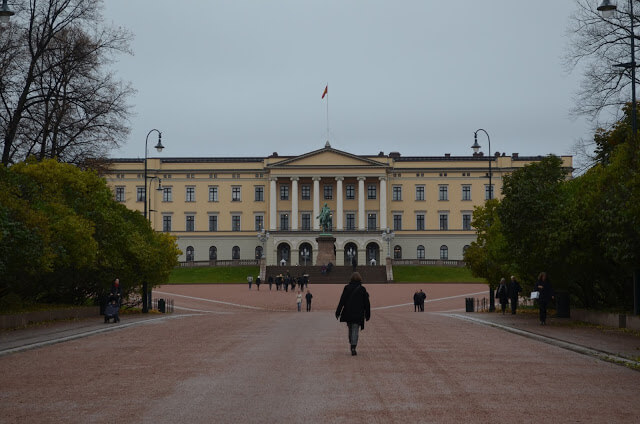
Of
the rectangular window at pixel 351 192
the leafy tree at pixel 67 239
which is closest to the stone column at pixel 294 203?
the rectangular window at pixel 351 192

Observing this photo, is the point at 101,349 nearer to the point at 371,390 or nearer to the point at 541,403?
the point at 371,390

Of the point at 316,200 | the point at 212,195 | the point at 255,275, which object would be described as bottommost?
the point at 255,275

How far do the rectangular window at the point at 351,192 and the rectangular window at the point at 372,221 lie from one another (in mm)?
3500

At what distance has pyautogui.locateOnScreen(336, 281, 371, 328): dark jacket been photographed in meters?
16.9

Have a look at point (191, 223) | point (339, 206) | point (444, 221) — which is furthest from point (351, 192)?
point (191, 223)

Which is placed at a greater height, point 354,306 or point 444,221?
point 444,221

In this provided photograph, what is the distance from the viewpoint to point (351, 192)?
115500 mm

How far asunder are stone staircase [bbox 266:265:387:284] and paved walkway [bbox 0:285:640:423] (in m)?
58.7

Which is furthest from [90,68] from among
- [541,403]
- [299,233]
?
[299,233]

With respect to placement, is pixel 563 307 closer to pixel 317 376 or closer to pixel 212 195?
pixel 317 376

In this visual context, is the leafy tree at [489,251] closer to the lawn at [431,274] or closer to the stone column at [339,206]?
the lawn at [431,274]

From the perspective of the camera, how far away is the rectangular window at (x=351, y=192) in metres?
115

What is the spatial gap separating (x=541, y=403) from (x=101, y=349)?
11.1 meters

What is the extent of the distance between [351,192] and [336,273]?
31.9 metres
